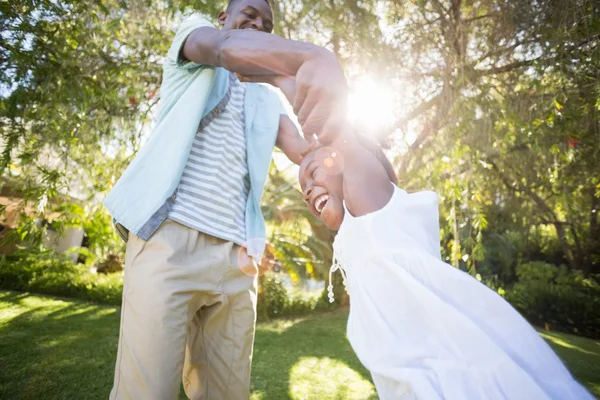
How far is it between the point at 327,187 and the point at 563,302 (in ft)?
42.8

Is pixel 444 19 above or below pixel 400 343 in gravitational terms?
above

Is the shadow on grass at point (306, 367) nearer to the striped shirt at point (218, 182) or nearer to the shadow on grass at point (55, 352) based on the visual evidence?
the shadow on grass at point (55, 352)

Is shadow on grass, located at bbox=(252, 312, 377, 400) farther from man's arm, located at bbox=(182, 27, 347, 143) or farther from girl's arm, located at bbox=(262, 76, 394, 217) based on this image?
man's arm, located at bbox=(182, 27, 347, 143)

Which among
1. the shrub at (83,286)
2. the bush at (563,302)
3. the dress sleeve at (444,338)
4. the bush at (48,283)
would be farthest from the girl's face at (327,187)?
the bush at (563,302)

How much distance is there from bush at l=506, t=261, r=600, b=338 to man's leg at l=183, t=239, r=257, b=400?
486 inches

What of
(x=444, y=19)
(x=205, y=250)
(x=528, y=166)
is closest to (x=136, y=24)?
(x=444, y=19)

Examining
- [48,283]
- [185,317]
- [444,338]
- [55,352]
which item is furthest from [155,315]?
[48,283]

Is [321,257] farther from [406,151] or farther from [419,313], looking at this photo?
[419,313]

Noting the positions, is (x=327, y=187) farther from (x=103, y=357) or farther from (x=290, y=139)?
(x=103, y=357)

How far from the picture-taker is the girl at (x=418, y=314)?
903mm

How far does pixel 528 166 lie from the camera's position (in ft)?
25.0

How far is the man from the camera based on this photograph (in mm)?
1360

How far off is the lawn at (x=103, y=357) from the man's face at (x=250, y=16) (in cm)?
347

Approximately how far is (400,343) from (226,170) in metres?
1.06
